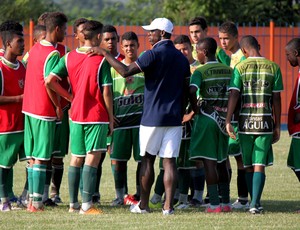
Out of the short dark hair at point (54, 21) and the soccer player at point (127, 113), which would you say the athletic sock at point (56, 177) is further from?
the short dark hair at point (54, 21)

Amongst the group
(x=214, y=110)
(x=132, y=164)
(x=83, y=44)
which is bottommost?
(x=132, y=164)

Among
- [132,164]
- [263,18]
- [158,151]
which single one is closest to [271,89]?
[158,151]

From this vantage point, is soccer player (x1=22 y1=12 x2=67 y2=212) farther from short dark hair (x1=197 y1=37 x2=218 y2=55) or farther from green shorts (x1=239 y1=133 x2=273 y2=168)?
green shorts (x1=239 y1=133 x2=273 y2=168)

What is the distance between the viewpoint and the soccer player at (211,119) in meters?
10.9

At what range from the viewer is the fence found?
22.1 metres

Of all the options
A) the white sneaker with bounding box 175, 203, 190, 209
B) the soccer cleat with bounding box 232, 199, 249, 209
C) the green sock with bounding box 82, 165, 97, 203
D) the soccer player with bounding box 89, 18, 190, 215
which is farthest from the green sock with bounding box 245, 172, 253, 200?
the green sock with bounding box 82, 165, 97, 203

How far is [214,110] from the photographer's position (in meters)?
11.0

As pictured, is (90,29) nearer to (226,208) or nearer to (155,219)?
(155,219)

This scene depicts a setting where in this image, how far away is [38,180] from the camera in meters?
10.7

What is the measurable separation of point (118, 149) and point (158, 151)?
4.89ft

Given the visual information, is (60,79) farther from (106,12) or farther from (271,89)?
(106,12)

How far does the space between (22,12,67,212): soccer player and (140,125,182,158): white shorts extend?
1.13 metres

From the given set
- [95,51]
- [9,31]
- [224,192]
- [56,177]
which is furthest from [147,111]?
[56,177]

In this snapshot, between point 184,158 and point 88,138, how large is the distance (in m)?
1.81
